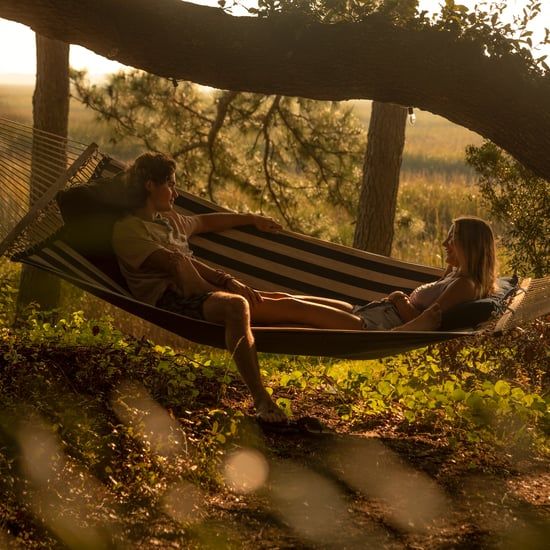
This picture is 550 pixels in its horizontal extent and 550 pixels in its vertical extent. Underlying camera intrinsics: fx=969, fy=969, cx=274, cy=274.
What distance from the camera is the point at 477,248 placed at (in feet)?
12.0

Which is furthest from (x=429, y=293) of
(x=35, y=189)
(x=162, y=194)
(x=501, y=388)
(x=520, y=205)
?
(x=520, y=205)

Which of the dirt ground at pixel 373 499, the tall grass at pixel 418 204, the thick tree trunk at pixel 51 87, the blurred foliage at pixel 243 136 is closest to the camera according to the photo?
the dirt ground at pixel 373 499

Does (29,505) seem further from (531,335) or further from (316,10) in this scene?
(531,335)

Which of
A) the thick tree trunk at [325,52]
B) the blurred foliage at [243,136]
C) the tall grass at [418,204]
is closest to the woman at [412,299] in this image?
the thick tree trunk at [325,52]

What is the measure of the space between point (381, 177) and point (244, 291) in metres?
2.21

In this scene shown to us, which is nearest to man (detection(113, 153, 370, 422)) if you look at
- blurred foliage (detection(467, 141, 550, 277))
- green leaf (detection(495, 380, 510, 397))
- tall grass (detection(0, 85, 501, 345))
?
green leaf (detection(495, 380, 510, 397))

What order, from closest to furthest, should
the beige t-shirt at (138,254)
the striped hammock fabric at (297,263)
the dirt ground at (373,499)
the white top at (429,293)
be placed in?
the dirt ground at (373,499) → the beige t-shirt at (138,254) → the white top at (429,293) → the striped hammock fabric at (297,263)

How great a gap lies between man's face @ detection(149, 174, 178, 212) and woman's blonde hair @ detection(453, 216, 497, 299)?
1104mm

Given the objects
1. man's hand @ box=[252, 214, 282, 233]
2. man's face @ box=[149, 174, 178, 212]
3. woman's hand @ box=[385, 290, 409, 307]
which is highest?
man's face @ box=[149, 174, 178, 212]

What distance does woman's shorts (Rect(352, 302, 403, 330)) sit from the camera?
391 centimetres

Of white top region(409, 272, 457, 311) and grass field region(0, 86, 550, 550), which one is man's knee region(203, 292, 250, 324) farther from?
white top region(409, 272, 457, 311)

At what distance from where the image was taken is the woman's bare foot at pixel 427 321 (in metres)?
3.64

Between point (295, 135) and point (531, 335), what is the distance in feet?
9.51

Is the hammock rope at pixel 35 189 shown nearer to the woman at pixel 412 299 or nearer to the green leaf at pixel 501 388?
the woman at pixel 412 299
